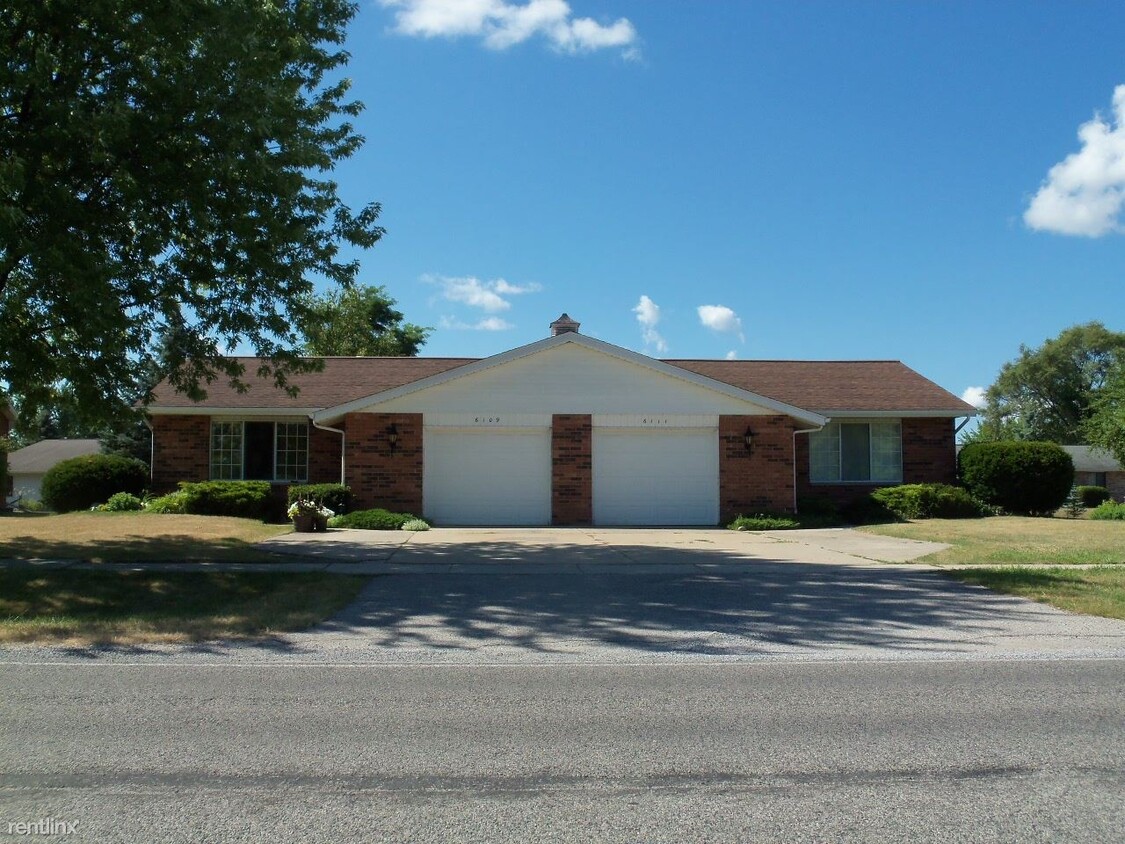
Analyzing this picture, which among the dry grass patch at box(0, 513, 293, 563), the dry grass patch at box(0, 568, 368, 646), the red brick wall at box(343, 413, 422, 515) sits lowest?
the dry grass patch at box(0, 568, 368, 646)

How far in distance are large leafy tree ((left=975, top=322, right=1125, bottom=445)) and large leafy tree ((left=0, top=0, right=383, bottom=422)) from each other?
57.0 meters

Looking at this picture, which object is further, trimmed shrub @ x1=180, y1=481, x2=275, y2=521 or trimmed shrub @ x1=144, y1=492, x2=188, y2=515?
trimmed shrub @ x1=180, y1=481, x2=275, y2=521

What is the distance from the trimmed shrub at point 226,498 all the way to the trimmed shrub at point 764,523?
10.7 metres

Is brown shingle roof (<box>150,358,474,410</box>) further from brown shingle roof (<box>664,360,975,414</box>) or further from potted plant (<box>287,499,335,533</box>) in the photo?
brown shingle roof (<box>664,360,975,414</box>)

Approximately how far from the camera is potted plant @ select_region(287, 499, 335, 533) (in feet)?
61.1

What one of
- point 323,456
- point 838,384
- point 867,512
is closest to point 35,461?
point 323,456

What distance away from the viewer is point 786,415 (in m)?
22.4

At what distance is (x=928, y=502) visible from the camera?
23.5 m

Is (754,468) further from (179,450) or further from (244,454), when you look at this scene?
(179,450)

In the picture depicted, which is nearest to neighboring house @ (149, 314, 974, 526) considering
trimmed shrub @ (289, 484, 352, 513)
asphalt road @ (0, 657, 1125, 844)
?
trimmed shrub @ (289, 484, 352, 513)

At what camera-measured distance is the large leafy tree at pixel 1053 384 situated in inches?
2473

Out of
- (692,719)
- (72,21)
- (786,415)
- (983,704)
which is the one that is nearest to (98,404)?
(72,21)

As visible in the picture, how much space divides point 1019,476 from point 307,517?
684 inches

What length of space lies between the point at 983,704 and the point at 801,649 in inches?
85.0
